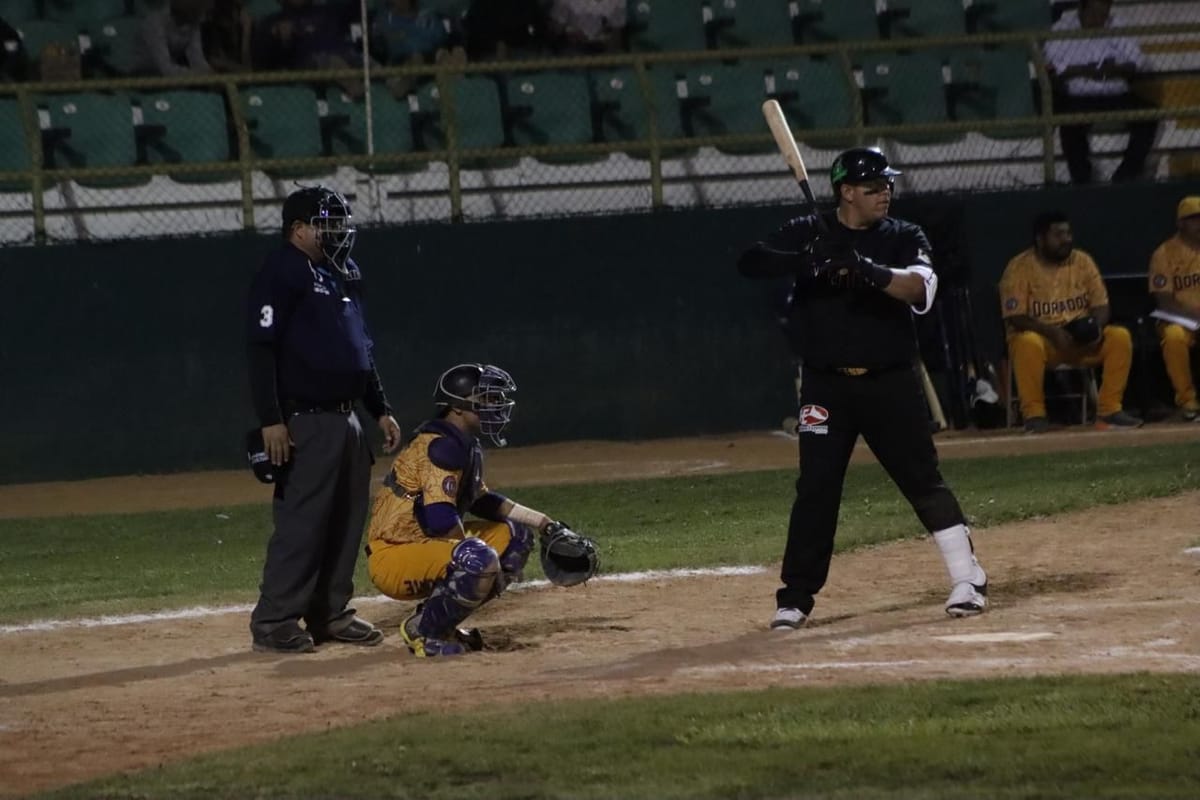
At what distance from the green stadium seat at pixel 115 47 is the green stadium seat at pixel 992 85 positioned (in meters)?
6.55

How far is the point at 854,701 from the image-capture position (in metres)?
6.10

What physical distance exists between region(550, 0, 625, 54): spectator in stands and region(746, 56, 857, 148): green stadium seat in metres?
1.38

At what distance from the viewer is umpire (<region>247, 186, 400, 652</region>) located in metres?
7.57

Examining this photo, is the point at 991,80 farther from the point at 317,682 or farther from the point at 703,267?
the point at 317,682

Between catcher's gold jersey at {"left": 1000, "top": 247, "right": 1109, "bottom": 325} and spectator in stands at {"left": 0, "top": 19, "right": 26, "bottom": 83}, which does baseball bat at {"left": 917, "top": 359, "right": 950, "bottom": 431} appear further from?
spectator in stands at {"left": 0, "top": 19, "right": 26, "bottom": 83}

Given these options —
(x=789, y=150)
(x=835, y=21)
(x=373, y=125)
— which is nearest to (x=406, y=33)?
(x=373, y=125)

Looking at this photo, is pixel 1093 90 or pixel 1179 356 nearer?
pixel 1179 356

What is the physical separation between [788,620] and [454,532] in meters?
1.33

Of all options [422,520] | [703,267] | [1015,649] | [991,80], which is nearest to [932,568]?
[1015,649]

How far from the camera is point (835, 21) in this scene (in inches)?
669

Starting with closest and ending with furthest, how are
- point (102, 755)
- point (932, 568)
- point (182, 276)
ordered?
point (102, 755)
point (932, 568)
point (182, 276)

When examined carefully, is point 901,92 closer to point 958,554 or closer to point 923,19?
point 923,19

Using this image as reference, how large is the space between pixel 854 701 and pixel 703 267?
963cm

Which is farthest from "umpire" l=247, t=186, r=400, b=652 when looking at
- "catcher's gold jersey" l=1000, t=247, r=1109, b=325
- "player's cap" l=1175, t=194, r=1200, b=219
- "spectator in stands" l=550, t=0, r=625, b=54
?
"player's cap" l=1175, t=194, r=1200, b=219
